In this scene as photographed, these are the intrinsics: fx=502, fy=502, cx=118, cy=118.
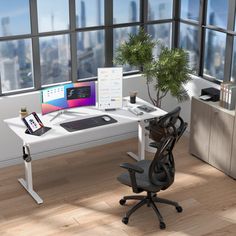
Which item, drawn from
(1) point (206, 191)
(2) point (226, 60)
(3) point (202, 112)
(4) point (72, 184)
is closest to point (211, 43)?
(2) point (226, 60)

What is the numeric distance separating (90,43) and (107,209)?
2.44 metres

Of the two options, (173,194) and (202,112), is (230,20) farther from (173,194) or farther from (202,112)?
(173,194)

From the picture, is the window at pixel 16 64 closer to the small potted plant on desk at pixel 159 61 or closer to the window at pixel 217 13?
the small potted plant on desk at pixel 159 61

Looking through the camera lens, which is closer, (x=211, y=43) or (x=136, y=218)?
(x=136, y=218)

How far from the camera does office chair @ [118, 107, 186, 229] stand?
4.76 meters

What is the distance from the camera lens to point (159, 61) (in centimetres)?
626

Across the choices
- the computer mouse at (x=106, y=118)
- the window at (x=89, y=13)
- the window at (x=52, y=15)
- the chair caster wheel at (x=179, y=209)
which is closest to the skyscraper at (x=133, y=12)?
the window at (x=89, y=13)

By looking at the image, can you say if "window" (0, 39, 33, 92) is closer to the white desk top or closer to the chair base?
the white desk top

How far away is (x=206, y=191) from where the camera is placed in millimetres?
5781

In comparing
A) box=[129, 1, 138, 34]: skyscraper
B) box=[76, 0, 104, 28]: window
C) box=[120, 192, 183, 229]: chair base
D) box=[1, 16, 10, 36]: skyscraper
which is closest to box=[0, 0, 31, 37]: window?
box=[1, 16, 10, 36]: skyscraper

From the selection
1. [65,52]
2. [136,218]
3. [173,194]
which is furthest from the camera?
[65,52]

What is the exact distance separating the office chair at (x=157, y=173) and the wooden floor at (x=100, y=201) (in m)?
0.14

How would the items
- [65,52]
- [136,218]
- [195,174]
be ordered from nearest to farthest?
[136,218] → [195,174] → [65,52]

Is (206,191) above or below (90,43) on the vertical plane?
below
